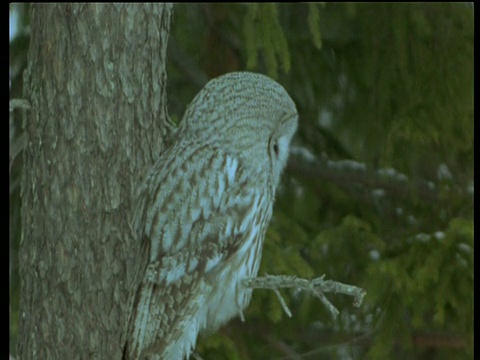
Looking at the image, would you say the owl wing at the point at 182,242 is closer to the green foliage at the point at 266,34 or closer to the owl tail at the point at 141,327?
the owl tail at the point at 141,327

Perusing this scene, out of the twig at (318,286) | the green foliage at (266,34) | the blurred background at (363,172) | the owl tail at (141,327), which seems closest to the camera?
the twig at (318,286)

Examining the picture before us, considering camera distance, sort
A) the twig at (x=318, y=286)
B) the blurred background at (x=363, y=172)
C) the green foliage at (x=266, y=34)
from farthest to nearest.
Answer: the blurred background at (x=363, y=172), the green foliage at (x=266, y=34), the twig at (x=318, y=286)

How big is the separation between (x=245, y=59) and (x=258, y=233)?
0.97m

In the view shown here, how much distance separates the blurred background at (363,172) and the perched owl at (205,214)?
0.49 metres

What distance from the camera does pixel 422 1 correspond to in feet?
Result: 8.93

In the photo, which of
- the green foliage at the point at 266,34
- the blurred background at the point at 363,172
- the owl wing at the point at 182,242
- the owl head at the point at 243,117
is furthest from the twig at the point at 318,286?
the green foliage at the point at 266,34

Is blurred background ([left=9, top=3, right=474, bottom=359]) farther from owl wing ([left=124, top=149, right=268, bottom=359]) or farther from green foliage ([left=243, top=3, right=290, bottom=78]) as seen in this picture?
owl wing ([left=124, top=149, right=268, bottom=359])

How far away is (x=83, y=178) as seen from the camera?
1.92m

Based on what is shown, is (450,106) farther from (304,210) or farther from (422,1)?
(304,210)

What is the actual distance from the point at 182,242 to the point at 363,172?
1196mm

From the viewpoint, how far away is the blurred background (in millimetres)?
2572

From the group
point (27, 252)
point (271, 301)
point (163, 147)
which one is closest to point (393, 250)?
point (271, 301)

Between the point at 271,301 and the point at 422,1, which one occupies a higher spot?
the point at 422,1

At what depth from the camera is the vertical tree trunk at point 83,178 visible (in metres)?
1.92
